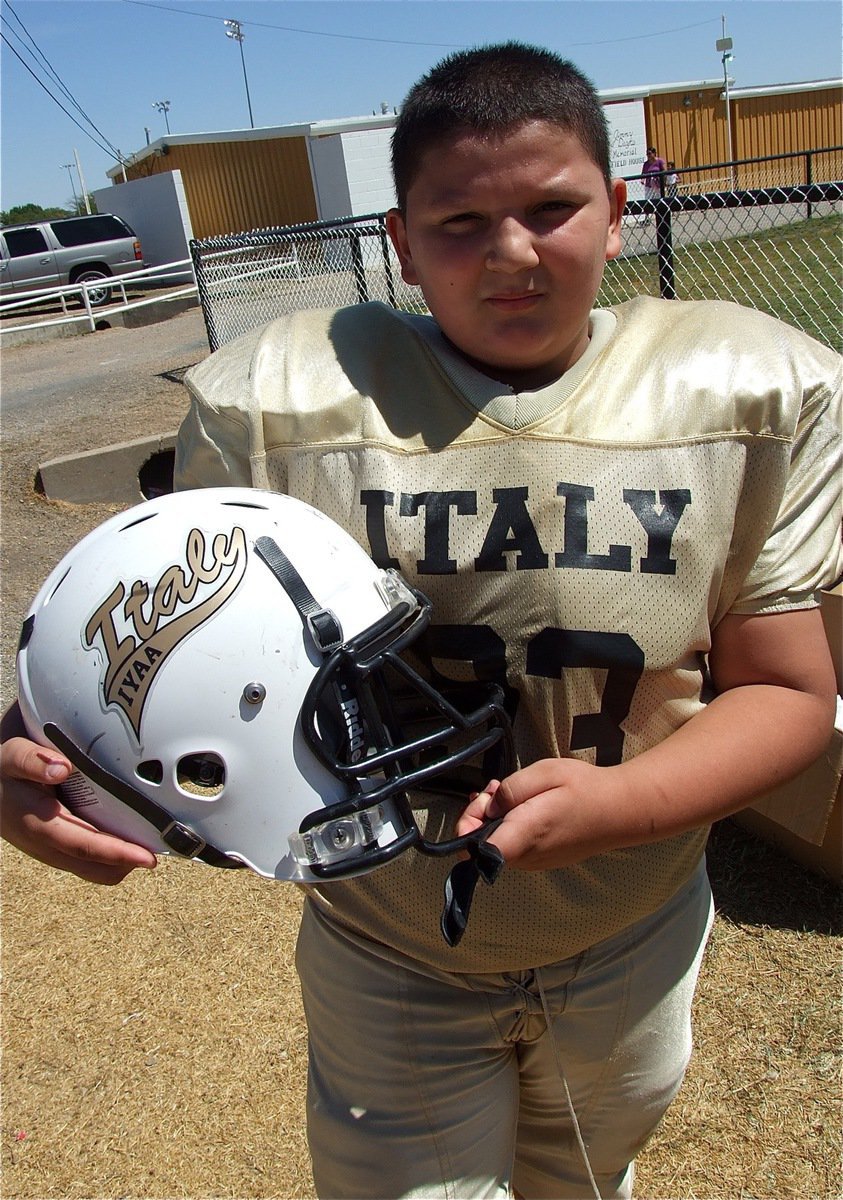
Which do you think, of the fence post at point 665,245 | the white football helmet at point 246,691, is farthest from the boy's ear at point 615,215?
the fence post at point 665,245

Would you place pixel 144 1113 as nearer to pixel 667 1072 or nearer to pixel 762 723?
pixel 667 1072

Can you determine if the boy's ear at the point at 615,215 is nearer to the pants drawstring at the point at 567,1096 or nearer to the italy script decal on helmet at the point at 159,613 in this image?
the italy script decal on helmet at the point at 159,613

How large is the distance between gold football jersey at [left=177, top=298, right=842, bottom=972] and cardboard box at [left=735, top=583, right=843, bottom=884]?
1.64 metres

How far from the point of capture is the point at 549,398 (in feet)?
4.63

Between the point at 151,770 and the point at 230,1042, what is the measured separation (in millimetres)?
1734

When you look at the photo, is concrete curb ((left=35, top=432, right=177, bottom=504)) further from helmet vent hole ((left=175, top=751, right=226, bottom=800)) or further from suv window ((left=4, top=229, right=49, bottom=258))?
suv window ((left=4, top=229, right=49, bottom=258))

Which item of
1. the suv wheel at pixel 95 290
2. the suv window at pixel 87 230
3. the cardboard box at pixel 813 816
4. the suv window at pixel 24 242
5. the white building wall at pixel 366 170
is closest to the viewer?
the cardboard box at pixel 813 816

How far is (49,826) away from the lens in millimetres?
1352

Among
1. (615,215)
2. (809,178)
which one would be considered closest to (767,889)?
(615,215)

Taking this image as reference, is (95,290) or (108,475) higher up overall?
(95,290)

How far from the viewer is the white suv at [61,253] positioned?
20.4 metres

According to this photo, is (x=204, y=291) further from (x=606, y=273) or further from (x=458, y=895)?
(x=458, y=895)

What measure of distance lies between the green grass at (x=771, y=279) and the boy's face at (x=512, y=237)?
21.3 ft

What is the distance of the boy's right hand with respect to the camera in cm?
134
